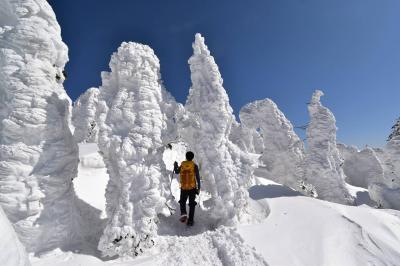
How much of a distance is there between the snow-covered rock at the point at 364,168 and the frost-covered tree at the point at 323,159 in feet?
30.5

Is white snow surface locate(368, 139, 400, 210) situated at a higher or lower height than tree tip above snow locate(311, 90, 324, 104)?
lower

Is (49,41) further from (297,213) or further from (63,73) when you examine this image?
(297,213)

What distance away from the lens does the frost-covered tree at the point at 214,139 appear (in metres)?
7.42

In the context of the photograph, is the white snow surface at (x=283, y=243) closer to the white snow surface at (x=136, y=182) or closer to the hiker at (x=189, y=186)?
the white snow surface at (x=136, y=182)

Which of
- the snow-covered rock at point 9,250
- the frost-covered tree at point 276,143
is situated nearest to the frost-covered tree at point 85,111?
the frost-covered tree at point 276,143

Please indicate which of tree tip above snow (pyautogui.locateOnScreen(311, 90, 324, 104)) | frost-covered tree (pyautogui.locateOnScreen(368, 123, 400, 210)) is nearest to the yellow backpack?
frost-covered tree (pyautogui.locateOnScreen(368, 123, 400, 210))

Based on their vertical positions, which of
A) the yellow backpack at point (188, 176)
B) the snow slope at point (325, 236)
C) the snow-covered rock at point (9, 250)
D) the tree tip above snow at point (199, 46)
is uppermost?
the tree tip above snow at point (199, 46)

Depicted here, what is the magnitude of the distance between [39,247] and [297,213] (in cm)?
595

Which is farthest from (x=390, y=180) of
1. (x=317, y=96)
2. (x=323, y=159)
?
(x=317, y=96)

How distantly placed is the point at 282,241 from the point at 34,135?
5.64 metres

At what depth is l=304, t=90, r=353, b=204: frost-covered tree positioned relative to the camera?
48.3 ft

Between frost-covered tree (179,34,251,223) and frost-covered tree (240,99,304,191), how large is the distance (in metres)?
10.8

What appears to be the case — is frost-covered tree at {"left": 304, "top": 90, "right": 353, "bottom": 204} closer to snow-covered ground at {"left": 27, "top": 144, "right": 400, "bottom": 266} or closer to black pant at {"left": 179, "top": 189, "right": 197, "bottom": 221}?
snow-covered ground at {"left": 27, "top": 144, "right": 400, "bottom": 266}

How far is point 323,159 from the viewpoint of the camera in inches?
589
